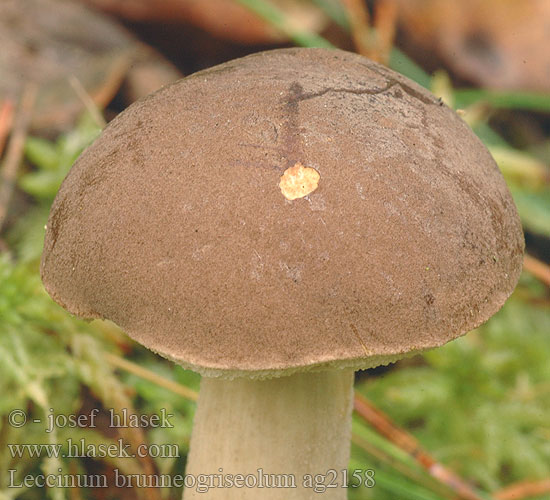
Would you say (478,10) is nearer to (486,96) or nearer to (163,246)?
(486,96)

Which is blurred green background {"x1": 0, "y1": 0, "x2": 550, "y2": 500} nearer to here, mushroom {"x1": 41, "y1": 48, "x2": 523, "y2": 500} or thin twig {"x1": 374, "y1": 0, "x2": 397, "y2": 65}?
thin twig {"x1": 374, "y1": 0, "x2": 397, "y2": 65}

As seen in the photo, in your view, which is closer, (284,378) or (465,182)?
(465,182)

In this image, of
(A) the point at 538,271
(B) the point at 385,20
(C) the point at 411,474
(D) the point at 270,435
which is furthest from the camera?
(B) the point at 385,20

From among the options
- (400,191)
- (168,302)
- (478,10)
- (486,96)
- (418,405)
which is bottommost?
(168,302)

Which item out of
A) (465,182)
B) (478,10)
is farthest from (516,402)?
(478,10)

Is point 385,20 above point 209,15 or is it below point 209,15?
above

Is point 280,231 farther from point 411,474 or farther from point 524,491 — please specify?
point 524,491

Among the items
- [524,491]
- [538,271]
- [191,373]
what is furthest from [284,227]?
[538,271]
